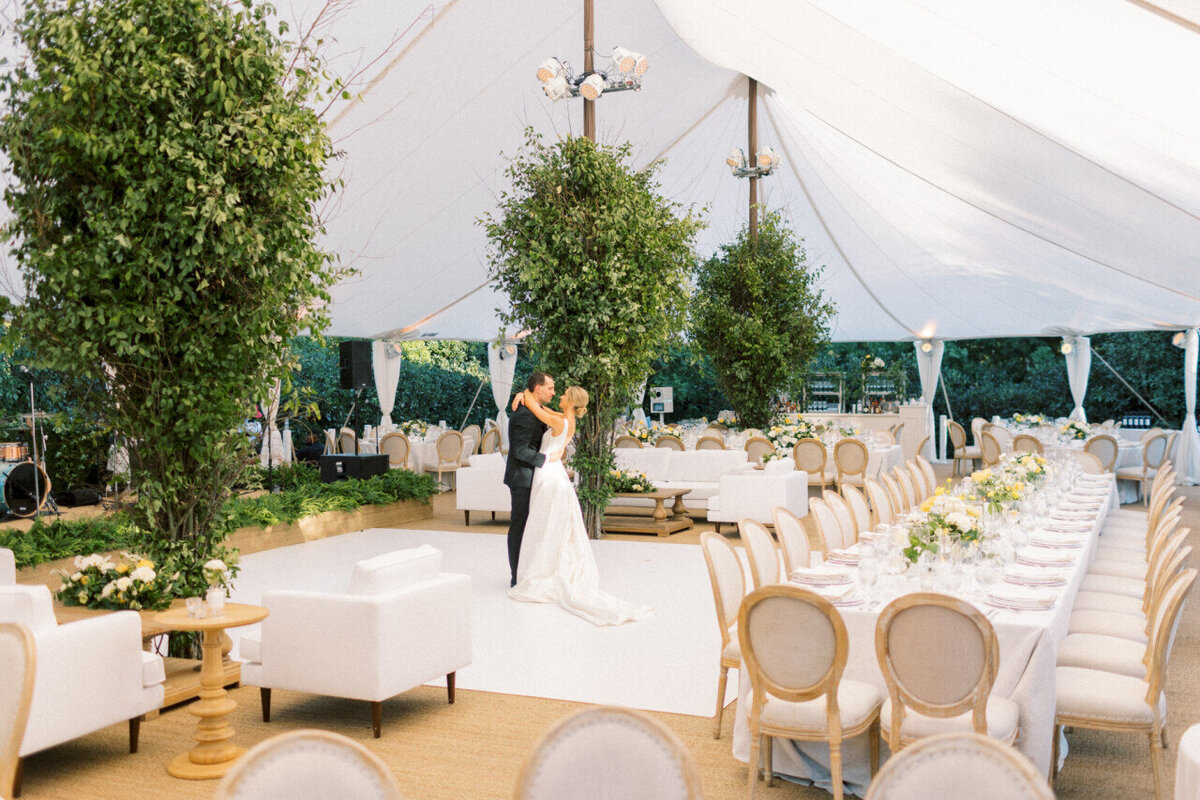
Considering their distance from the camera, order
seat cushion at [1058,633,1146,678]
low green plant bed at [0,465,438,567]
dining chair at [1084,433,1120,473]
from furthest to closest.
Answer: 1. dining chair at [1084,433,1120,473]
2. low green plant bed at [0,465,438,567]
3. seat cushion at [1058,633,1146,678]

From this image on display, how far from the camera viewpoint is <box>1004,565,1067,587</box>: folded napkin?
15.2 ft

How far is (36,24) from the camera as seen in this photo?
193 inches

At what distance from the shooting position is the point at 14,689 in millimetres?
3242

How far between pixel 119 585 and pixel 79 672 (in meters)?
0.81

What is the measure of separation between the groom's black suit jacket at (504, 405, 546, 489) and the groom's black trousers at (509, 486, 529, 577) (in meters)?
0.06

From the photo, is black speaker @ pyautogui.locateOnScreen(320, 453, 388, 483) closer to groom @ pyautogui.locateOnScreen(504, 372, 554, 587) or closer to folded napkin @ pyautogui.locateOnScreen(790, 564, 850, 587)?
groom @ pyautogui.locateOnScreen(504, 372, 554, 587)

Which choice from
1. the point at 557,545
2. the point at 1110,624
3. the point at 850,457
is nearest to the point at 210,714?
the point at 557,545

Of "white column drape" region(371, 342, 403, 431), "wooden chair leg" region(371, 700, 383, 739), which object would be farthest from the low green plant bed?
"white column drape" region(371, 342, 403, 431)

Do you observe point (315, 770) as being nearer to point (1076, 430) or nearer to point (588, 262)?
point (588, 262)

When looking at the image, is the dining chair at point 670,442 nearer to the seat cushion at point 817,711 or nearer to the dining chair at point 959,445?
the dining chair at point 959,445

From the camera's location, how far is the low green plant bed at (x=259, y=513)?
7.61 metres

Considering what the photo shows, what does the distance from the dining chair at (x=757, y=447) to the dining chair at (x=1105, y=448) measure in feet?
13.4

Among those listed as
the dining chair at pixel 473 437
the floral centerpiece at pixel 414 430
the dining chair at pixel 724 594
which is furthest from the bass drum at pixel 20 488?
the dining chair at pixel 724 594

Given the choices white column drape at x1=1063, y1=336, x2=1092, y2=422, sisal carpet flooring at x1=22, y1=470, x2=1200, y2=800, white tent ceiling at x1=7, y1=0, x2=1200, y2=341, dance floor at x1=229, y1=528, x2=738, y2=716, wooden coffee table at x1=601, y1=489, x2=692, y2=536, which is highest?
white tent ceiling at x1=7, y1=0, x2=1200, y2=341
